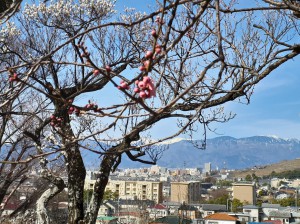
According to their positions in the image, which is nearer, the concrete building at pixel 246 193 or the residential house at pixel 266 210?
the residential house at pixel 266 210

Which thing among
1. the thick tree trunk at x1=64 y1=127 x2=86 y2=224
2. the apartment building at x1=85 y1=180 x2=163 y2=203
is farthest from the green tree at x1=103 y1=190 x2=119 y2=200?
the thick tree trunk at x1=64 y1=127 x2=86 y2=224

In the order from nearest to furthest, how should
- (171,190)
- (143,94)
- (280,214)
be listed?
(143,94)
(280,214)
(171,190)

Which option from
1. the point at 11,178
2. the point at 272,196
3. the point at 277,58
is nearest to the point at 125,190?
the point at 272,196

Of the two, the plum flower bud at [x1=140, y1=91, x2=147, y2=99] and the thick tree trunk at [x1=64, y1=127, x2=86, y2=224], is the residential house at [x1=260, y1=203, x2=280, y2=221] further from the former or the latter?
the plum flower bud at [x1=140, y1=91, x2=147, y2=99]

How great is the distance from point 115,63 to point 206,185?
4005 inches

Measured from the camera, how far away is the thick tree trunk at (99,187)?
511 cm

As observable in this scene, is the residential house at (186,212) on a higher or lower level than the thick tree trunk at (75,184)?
lower

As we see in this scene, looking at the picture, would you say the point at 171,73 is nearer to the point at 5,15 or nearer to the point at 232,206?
the point at 5,15

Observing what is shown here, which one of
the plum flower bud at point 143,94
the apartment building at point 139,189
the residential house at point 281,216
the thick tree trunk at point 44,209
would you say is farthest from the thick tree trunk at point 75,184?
the apartment building at point 139,189

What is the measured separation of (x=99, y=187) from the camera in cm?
519

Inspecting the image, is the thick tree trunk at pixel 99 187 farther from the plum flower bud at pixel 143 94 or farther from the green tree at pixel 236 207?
the green tree at pixel 236 207

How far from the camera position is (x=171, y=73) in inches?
170

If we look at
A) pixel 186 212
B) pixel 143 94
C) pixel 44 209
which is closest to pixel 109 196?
pixel 186 212

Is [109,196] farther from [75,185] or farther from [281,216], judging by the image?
[75,185]
